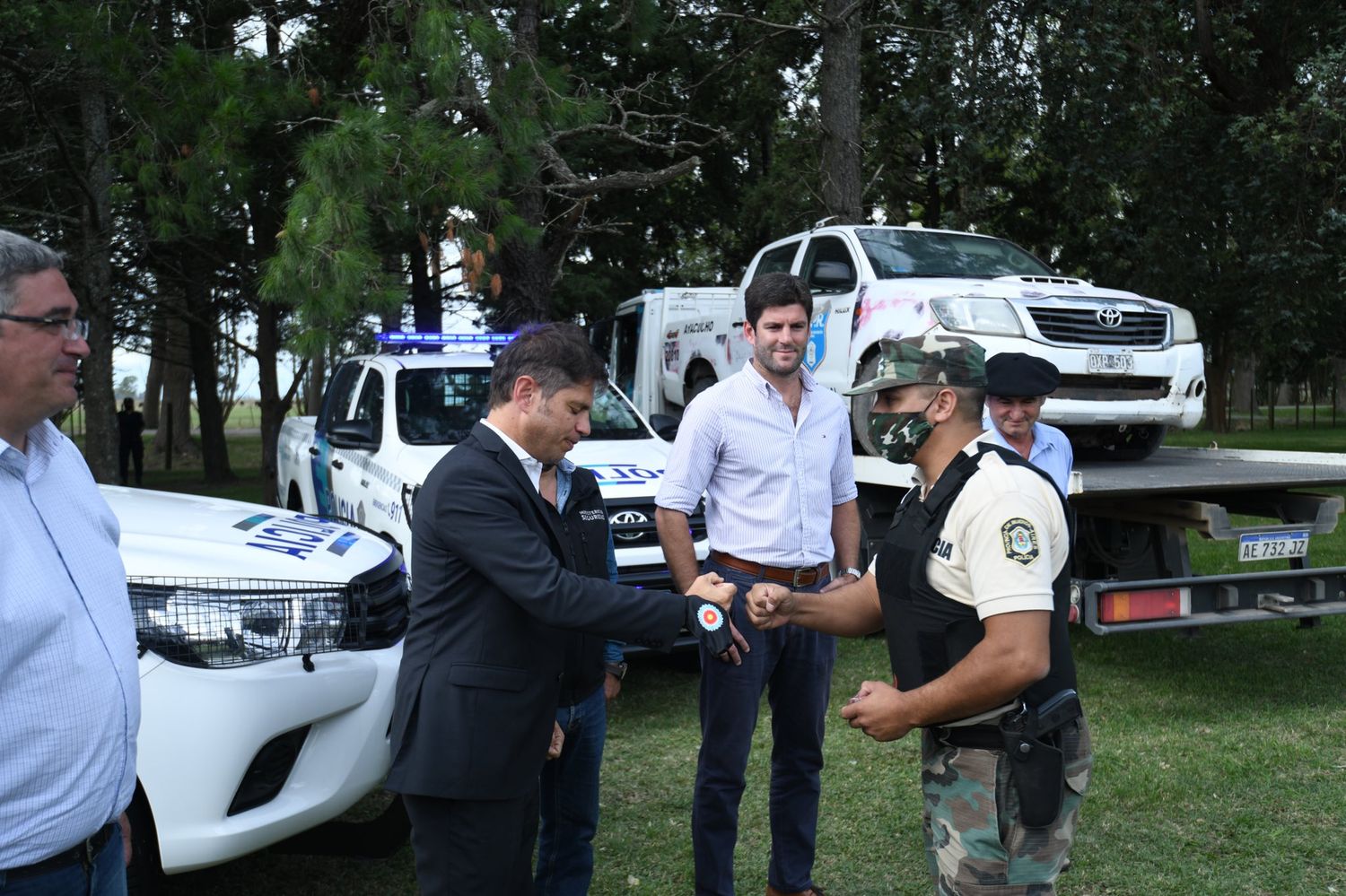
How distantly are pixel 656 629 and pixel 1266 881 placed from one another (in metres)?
2.76

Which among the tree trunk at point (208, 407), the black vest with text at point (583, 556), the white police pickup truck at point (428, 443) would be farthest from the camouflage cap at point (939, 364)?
the tree trunk at point (208, 407)

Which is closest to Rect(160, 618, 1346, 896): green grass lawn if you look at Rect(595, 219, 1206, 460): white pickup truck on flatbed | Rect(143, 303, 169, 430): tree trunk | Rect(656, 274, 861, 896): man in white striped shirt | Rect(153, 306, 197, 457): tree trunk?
Rect(656, 274, 861, 896): man in white striped shirt

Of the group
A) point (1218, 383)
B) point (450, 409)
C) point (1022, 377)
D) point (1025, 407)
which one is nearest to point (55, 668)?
point (1022, 377)

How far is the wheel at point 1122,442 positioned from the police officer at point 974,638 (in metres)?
5.07

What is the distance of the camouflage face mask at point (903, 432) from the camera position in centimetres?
249

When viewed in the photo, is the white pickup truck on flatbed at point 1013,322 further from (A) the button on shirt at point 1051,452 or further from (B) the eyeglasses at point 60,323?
(B) the eyeglasses at point 60,323

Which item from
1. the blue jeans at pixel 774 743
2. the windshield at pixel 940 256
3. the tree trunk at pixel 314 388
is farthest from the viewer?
the tree trunk at pixel 314 388

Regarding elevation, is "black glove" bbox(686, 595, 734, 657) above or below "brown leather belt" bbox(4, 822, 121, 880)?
above

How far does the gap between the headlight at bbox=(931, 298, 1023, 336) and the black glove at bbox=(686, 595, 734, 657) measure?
4521 millimetres

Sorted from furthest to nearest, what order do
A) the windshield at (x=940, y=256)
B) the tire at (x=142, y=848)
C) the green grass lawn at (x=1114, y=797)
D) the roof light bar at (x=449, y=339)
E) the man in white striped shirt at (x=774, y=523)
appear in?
the windshield at (x=940, y=256) < the roof light bar at (x=449, y=339) < the green grass lawn at (x=1114, y=797) < the man in white striped shirt at (x=774, y=523) < the tire at (x=142, y=848)

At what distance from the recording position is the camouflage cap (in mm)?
2447

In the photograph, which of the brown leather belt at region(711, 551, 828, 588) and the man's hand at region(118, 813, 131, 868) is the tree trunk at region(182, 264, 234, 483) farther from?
the man's hand at region(118, 813, 131, 868)

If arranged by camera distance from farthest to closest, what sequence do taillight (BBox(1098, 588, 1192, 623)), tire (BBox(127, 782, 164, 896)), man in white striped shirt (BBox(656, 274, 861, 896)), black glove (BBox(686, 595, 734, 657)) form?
taillight (BBox(1098, 588, 1192, 623)), man in white striped shirt (BBox(656, 274, 861, 896)), tire (BBox(127, 782, 164, 896)), black glove (BBox(686, 595, 734, 657))

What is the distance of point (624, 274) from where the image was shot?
19875mm
